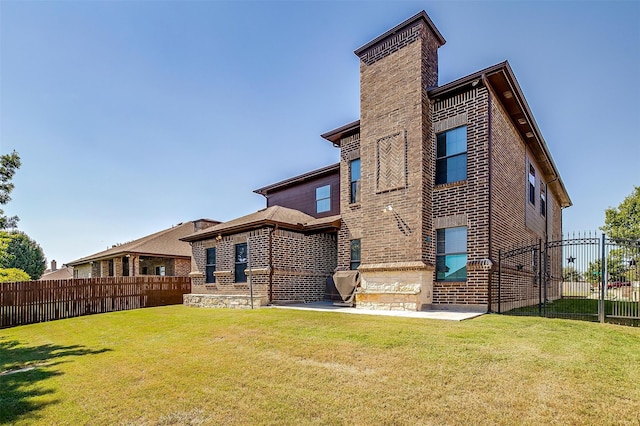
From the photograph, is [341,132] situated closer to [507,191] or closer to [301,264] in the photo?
[301,264]

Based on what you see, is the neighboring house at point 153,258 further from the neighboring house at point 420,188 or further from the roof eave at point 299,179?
the neighboring house at point 420,188

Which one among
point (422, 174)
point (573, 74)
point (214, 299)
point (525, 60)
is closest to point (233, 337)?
point (422, 174)

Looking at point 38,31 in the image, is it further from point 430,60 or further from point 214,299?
point 430,60

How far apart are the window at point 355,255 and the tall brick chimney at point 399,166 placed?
0.97m

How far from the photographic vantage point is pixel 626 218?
34.3 metres

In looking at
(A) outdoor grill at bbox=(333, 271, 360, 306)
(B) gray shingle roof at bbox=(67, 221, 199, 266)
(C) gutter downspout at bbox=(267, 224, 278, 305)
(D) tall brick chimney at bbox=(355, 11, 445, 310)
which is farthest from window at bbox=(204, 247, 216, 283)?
(D) tall brick chimney at bbox=(355, 11, 445, 310)

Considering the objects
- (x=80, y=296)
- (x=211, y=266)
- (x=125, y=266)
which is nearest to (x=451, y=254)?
(x=211, y=266)

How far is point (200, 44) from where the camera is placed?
13.1 m

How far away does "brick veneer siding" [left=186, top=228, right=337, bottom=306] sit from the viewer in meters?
14.8

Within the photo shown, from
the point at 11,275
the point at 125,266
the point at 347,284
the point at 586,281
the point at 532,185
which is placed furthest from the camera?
the point at 125,266

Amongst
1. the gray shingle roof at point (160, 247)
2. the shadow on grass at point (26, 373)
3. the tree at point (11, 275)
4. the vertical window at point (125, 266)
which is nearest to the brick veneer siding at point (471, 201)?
the shadow on grass at point (26, 373)

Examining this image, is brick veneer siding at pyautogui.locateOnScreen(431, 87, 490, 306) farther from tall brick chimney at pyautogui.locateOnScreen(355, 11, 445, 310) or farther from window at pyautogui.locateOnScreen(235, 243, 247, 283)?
window at pyautogui.locateOnScreen(235, 243, 247, 283)

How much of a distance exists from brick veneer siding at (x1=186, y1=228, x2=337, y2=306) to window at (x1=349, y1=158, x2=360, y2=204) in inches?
126

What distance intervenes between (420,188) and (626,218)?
114 feet
